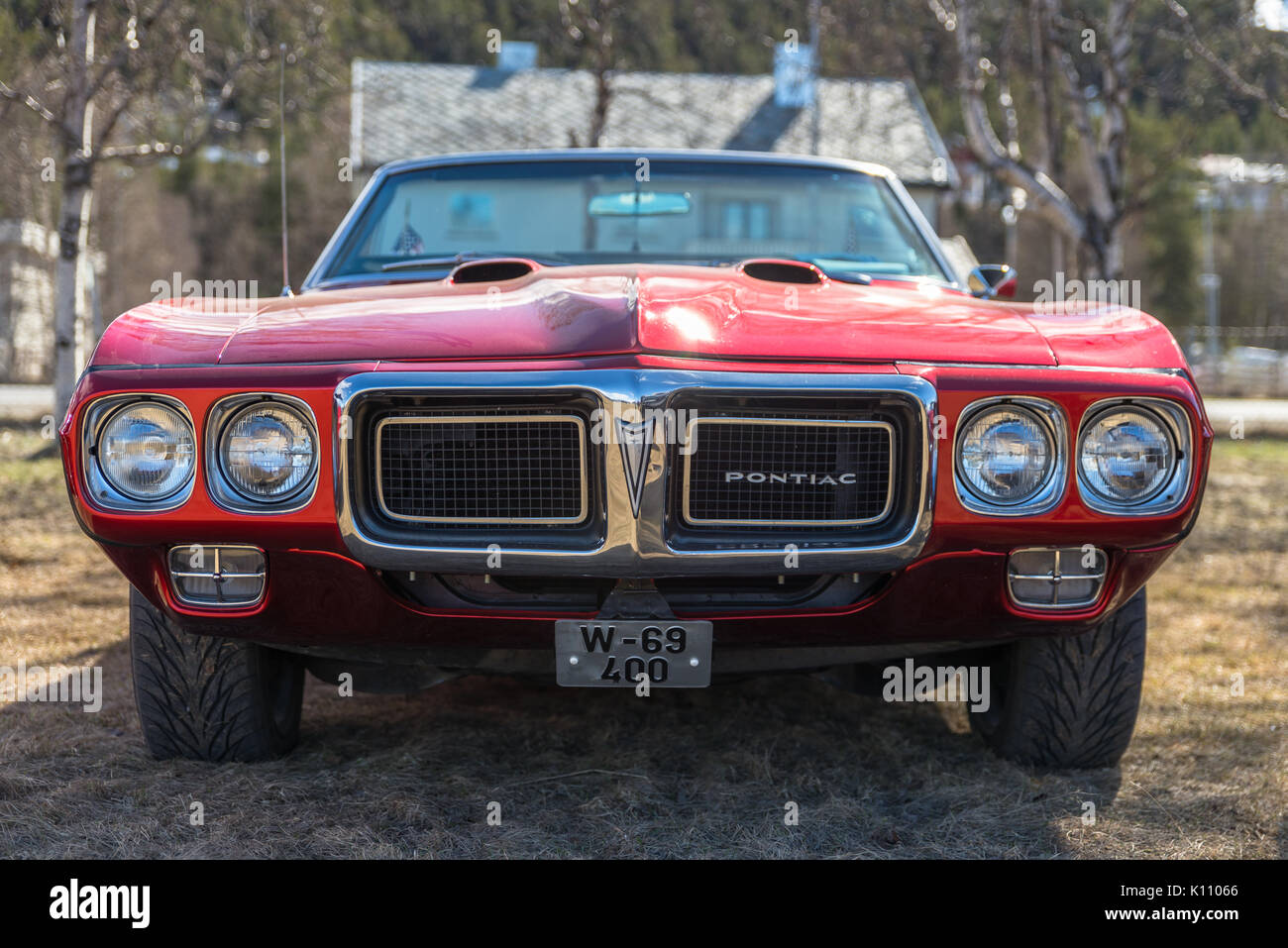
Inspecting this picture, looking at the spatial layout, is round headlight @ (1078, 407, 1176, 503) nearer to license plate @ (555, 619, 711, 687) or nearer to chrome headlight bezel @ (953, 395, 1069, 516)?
chrome headlight bezel @ (953, 395, 1069, 516)

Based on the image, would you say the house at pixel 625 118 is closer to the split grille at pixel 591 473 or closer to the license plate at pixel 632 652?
the split grille at pixel 591 473

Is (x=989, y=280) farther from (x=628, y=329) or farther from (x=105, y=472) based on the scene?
(x=105, y=472)

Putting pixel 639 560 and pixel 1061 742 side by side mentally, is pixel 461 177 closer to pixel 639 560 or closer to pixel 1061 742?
pixel 639 560

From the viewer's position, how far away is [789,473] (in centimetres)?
236

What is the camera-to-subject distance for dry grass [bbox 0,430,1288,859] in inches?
97.2

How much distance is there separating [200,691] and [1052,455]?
1940 millimetres

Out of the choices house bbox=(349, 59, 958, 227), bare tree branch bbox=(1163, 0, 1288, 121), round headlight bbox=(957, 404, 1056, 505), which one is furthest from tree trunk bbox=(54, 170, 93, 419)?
house bbox=(349, 59, 958, 227)

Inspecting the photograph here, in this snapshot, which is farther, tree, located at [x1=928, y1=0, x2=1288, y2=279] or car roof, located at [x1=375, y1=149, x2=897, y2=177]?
tree, located at [x1=928, y1=0, x2=1288, y2=279]

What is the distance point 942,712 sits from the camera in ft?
11.7

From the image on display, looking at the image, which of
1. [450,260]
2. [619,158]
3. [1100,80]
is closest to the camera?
[450,260]

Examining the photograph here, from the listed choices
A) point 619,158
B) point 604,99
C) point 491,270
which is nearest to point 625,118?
point 604,99

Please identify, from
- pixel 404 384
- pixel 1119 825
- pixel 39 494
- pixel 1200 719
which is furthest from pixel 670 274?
pixel 39 494

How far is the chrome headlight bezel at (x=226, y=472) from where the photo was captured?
7.52ft

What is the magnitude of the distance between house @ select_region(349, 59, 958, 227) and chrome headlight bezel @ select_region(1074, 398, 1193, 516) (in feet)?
64.0
